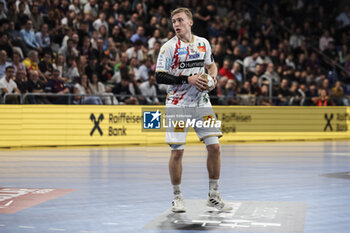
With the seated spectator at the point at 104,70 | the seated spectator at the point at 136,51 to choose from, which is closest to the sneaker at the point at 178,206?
the seated spectator at the point at 104,70

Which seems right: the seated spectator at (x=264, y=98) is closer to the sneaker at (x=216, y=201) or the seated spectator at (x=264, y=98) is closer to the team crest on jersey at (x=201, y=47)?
the team crest on jersey at (x=201, y=47)

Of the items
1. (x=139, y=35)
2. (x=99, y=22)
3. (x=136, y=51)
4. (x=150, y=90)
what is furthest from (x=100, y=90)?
(x=139, y=35)

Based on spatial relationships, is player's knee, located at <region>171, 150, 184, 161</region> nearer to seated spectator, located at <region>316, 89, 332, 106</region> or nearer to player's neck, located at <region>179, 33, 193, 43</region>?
player's neck, located at <region>179, 33, 193, 43</region>

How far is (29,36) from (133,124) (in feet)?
14.2

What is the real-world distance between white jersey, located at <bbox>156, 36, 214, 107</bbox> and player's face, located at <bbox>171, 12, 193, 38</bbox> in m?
0.10

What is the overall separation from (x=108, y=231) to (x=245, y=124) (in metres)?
15.8

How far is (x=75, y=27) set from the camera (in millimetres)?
20188

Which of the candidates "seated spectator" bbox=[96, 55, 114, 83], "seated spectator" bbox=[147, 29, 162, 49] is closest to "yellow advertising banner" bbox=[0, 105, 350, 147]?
"seated spectator" bbox=[96, 55, 114, 83]

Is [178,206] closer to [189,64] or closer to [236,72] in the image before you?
[189,64]

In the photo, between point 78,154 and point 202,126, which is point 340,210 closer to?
point 202,126

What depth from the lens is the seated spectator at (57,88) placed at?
1778 cm

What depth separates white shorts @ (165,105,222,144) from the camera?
281 inches

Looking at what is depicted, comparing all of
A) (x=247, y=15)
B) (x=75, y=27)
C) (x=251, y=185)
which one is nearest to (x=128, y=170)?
(x=251, y=185)

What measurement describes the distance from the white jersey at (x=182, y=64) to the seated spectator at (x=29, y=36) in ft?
40.8
